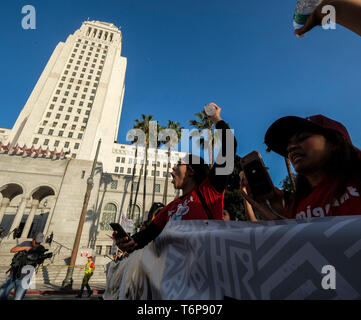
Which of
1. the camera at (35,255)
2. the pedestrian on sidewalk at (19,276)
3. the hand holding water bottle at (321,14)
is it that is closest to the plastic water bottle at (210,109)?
the hand holding water bottle at (321,14)

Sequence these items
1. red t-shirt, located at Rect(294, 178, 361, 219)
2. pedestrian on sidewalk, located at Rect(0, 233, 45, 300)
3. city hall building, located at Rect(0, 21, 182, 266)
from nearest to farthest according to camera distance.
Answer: red t-shirt, located at Rect(294, 178, 361, 219) < pedestrian on sidewalk, located at Rect(0, 233, 45, 300) < city hall building, located at Rect(0, 21, 182, 266)

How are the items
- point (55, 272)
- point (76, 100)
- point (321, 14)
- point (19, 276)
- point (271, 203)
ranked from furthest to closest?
1. point (76, 100)
2. point (55, 272)
3. point (19, 276)
4. point (271, 203)
5. point (321, 14)

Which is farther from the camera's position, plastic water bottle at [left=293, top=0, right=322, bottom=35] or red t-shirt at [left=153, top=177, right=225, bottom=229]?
red t-shirt at [left=153, top=177, right=225, bottom=229]

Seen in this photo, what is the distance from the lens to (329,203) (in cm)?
125

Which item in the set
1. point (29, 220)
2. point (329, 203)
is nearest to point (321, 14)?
point (329, 203)

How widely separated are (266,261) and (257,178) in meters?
1.05

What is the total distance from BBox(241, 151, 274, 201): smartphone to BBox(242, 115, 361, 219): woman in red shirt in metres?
0.16

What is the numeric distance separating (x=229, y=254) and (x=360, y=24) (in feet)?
4.36

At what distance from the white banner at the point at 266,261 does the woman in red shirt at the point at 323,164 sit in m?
0.64

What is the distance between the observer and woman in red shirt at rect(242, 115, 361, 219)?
1185 mm

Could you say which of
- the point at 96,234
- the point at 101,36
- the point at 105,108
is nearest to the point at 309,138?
the point at 96,234

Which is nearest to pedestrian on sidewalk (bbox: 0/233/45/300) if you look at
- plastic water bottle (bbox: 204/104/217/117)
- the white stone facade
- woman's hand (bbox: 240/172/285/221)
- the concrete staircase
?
plastic water bottle (bbox: 204/104/217/117)

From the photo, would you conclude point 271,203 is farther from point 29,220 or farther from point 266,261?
point 29,220

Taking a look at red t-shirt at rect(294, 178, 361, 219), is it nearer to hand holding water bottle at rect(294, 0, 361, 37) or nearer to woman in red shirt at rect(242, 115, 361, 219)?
woman in red shirt at rect(242, 115, 361, 219)
